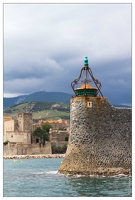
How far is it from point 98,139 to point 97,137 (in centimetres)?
13

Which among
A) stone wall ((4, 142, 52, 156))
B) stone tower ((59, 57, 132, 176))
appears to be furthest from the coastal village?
stone tower ((59, 57, 132, 176))

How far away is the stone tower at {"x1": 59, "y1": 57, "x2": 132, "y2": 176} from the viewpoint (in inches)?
1112

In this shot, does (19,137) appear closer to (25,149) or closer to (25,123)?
(25,123)

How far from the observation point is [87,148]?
93.3 ft

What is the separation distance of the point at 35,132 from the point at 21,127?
3.11 meters

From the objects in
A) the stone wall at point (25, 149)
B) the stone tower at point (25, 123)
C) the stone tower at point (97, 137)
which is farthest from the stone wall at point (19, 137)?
the stone tower at point (97, 137)

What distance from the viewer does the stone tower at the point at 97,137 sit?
28234mm

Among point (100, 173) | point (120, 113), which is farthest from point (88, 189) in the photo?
point (120, 113)

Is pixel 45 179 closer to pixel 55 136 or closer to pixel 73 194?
pixel 73 194

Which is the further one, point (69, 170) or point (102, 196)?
point (69, 170)

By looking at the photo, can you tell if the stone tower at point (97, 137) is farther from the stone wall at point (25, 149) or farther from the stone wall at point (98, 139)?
the stone wall at point (25, 149)

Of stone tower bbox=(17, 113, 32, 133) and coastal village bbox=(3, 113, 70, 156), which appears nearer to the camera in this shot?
coastal village bbox=(3, 113, 70, 156)

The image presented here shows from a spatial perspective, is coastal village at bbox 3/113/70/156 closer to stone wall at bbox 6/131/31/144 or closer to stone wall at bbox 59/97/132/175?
stone wall at bbox 6/131/31/144

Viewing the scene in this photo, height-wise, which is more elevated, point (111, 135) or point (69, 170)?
point (111, 135)
